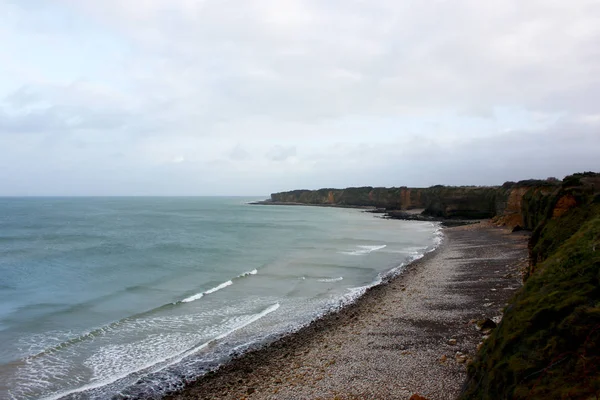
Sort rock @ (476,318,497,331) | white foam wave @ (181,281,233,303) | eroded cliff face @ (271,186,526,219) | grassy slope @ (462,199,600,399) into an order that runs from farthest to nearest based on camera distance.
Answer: eroded cliff face @ (271,186,526,219)
white foam wave @ (181,281,233,303)
rock @ (476,318,497,331)
grassy slope @ (462,199,600,399)

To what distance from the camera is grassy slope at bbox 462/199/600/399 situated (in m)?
3.93

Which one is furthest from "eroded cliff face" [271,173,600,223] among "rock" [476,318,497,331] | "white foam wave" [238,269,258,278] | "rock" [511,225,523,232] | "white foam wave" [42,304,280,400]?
"white foam wave" [238,269,258,278]

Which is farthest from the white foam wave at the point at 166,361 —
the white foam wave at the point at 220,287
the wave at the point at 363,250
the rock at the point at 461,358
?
the wave at the point at 363,250

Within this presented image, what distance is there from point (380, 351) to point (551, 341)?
5.84m

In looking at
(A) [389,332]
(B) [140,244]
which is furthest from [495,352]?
(B) [140,244]

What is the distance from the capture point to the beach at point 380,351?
7887 millimetres

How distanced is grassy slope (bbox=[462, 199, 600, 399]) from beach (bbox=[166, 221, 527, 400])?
2289 mm

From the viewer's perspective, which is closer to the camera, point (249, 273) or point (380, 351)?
point (380, 351)

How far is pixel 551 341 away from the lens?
449 centimetres

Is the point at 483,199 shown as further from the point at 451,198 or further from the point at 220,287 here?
the point at 220,287

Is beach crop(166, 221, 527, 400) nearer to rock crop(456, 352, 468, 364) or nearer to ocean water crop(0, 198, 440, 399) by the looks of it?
rock crop(456, 352, 468, 364)

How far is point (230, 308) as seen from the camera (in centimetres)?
1602

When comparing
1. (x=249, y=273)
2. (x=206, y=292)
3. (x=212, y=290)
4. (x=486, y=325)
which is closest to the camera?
(x=486, y=325)

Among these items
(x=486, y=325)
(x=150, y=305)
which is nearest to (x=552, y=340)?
(x=486, y=325)
